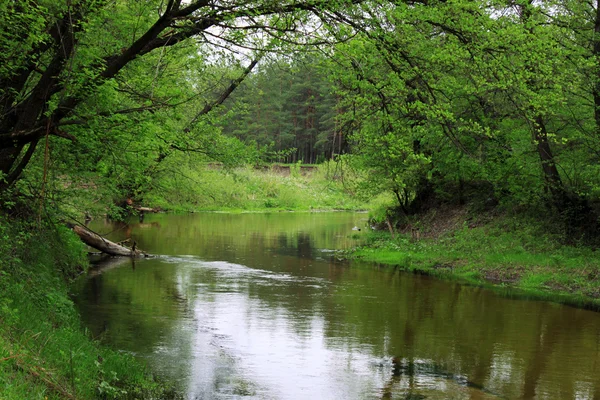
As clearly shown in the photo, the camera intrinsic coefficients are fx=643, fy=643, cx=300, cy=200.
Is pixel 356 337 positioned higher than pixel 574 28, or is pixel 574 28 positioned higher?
pixel 574 28

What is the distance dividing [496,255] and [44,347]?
55.2 feet

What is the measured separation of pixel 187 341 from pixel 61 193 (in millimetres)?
3784

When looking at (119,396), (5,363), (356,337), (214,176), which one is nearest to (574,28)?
(356,337)

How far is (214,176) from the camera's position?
43344mm

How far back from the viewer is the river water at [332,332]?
32.4 ft

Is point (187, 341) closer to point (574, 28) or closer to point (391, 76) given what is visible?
point (391, 76)

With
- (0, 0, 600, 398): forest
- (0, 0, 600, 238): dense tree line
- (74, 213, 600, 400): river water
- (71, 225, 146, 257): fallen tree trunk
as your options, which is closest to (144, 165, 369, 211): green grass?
(71, 225, 146, 257): fallen tree trunk

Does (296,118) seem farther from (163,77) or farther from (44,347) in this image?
(44,347)

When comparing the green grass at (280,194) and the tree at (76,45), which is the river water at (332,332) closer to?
the tree at (76,45)

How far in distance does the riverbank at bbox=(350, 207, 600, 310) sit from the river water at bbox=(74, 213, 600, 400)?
139 centimetres

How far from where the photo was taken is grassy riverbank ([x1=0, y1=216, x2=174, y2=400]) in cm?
669

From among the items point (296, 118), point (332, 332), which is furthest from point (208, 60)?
point (296, 118)

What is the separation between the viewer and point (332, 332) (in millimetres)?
13188

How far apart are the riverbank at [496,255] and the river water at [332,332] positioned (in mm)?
1394
